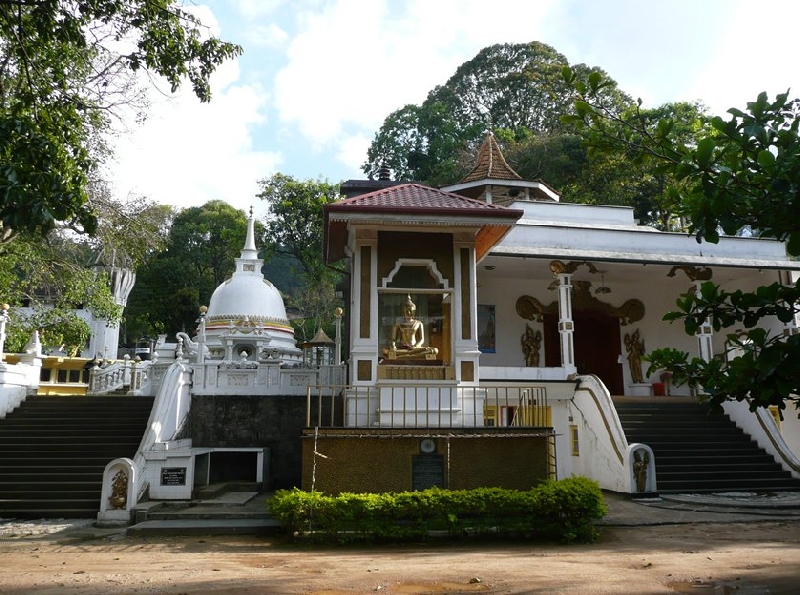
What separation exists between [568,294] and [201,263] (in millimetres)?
33634

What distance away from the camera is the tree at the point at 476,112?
4169cm

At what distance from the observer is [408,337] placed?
11.7m

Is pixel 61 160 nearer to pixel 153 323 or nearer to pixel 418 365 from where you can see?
pixel 418 365

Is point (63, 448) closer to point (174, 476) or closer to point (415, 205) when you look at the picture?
point (174, 476)

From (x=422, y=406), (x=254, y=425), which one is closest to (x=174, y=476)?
(x=254, y=425)

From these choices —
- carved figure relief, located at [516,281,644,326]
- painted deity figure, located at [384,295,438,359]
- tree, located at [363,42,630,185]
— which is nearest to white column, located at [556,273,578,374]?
carved figure relief, located at [516,281,644,326]

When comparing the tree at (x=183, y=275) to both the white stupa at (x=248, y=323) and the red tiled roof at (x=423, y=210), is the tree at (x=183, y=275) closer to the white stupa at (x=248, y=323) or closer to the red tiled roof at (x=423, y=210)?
the white stupa at (x=248, y=323)

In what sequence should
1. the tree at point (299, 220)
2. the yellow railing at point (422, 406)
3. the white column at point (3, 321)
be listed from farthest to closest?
the tree at point (299, 220) → the white column at point (3, 321) → the yellow railing at point (422, 406)

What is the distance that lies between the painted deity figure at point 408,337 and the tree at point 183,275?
31.6 metres

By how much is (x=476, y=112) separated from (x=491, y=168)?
2638cm

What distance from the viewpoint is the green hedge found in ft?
27.7

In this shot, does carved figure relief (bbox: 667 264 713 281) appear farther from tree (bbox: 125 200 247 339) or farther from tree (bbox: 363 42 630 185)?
tree (bbox: 125 200 247 339)

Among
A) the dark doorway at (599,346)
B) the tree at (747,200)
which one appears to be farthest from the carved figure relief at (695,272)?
the tree at (747,200)

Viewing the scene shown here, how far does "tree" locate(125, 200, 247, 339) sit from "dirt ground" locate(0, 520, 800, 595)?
34.7 metres
